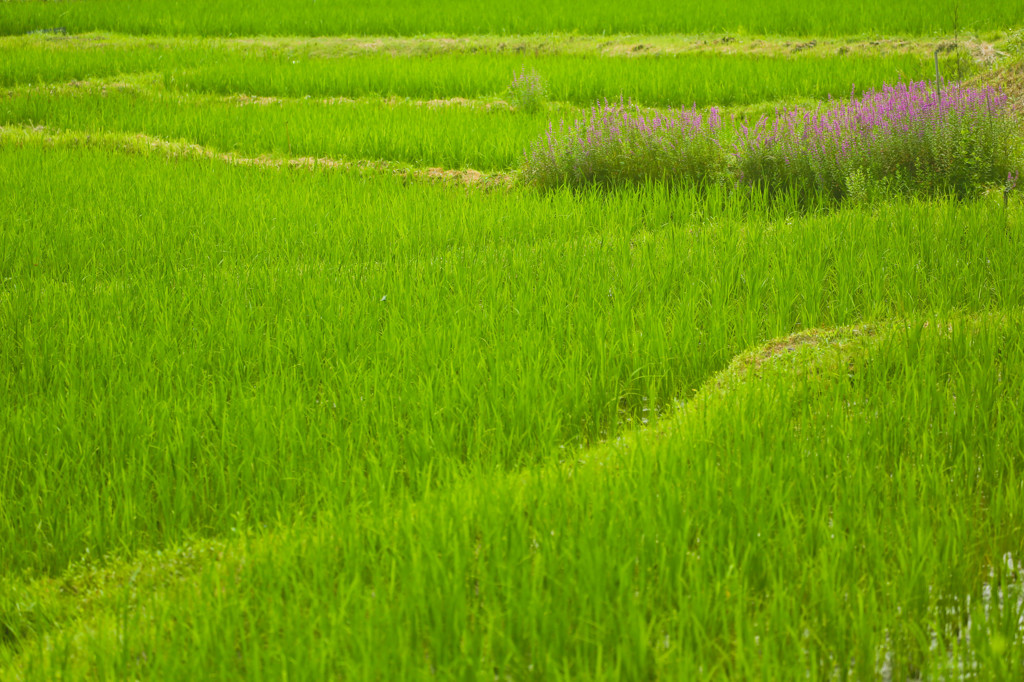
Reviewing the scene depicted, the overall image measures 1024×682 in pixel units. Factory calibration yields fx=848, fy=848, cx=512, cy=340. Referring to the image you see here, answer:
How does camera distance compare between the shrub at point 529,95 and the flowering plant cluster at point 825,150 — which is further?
the shrub at point 529,95

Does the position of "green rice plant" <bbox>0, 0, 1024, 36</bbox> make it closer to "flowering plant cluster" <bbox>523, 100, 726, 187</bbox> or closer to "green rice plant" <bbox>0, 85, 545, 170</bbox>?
"green rice plant" <bbox>0, 85, 545, 170</bbox>

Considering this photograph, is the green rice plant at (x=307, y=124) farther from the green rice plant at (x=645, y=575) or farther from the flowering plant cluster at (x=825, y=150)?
the green rice plant at (x=645, y=575)

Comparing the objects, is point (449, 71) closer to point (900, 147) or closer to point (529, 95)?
point (529, 95)

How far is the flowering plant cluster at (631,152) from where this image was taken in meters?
5.48

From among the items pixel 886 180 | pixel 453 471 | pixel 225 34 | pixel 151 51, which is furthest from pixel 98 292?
pixel 225 34

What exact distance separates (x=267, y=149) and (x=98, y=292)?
3.57 m

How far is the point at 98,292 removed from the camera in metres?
3.66

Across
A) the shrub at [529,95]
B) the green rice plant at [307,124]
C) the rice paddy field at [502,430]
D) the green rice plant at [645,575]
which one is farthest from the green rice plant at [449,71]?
the green rice plant at [645,575]

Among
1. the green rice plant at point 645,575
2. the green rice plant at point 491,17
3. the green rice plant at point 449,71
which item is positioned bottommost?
the green rice plant at point 645,575

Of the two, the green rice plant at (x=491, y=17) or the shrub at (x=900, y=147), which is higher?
the green rice plant at (x=491, y=17)

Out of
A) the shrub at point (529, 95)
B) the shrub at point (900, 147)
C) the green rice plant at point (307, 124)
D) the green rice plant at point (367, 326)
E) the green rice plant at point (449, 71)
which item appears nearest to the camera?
the green rice plant at point (367, 326)

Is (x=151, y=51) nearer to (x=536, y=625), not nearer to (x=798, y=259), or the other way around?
(x=798, y=259)

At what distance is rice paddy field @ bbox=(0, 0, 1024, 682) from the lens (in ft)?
5.40

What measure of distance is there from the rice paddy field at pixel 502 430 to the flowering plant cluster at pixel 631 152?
20 centimetres
